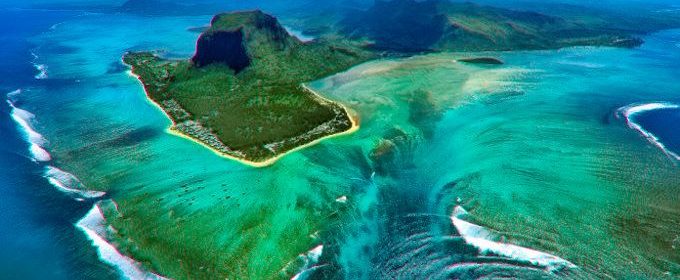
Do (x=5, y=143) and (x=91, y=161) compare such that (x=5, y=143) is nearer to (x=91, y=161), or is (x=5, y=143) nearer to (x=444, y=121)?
(x=91, y=161)

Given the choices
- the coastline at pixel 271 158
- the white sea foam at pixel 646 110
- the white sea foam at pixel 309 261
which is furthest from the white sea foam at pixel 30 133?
the white sea foam at pixel 646 110

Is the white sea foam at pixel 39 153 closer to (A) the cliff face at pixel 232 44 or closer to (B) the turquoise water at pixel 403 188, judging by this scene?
(B) the turquoise water at pixel 403 188

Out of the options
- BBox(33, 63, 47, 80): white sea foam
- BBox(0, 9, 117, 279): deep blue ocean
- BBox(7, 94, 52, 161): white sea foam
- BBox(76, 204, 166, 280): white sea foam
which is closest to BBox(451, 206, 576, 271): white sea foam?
BBox(76, 204, 166, 280): white sea foam

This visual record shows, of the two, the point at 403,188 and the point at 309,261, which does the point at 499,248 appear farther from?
the point at 309,261

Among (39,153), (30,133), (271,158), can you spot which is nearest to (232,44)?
(30,133)

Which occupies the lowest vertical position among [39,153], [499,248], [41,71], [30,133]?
[39,153]

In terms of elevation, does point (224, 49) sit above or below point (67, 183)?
above

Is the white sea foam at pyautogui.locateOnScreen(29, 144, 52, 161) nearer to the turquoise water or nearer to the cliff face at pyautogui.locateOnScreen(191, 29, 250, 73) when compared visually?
the turquoise water
